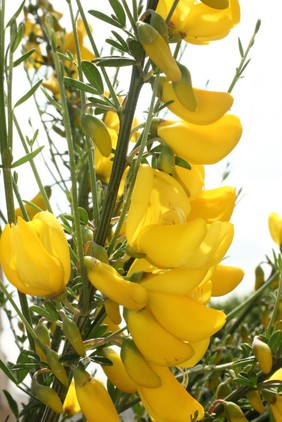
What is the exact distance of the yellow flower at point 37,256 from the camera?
1.48 ft

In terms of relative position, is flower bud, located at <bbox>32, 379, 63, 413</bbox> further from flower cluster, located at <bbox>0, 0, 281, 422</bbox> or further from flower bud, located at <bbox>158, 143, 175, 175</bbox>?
flower bud, located at <bbox>158, 143, 175, 175</bbox>

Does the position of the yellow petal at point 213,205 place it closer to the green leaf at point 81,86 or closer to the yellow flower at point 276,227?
the green leaf at point 81,86

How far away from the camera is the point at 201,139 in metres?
0.47

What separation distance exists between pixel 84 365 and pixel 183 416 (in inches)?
3.1

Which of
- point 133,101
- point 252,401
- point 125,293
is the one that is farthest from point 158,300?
point 252,401

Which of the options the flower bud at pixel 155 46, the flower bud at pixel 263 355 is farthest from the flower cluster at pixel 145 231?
the flower bud at pixel 263 355

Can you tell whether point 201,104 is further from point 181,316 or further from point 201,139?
point 181,316

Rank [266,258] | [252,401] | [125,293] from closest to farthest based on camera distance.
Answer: [125,293]
[252,401]
[266,258]

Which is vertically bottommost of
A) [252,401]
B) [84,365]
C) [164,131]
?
[252,401]

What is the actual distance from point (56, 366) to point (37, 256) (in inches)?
3.1

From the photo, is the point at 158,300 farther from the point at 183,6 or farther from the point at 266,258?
the point at 266,258

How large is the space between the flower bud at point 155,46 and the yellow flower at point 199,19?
0.21 ft

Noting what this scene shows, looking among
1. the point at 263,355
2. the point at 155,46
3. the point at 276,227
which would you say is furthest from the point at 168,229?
the point at 276,227

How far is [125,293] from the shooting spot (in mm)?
450
